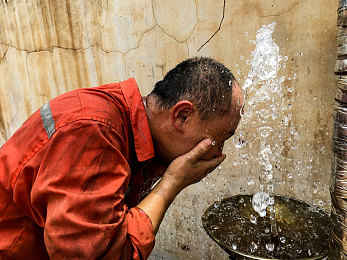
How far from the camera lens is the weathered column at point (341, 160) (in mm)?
1377

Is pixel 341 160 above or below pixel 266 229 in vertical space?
above

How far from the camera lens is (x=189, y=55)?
2.64 meters

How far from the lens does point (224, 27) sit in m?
2.41

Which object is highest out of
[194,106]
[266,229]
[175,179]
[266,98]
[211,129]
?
[194,106]

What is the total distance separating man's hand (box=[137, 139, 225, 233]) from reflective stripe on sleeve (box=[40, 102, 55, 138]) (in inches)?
20.7

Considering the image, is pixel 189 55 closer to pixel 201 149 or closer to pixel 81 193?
pixel 201 149

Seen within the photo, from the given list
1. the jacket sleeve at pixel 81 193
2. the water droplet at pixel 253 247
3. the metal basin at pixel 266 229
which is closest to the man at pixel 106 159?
the jacket sleeve at pixel 81 193

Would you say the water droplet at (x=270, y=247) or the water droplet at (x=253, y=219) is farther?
the water droplet at (x=253, y=219)

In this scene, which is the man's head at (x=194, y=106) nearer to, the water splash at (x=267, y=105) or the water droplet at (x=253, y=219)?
the water droplet at (x=253, y=219)

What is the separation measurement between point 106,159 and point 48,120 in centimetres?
30

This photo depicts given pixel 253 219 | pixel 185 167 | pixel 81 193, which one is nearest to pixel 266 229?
pixel 253 219

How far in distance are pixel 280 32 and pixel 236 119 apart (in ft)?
3.60

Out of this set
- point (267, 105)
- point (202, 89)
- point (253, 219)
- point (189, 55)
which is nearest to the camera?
point (202, 89)

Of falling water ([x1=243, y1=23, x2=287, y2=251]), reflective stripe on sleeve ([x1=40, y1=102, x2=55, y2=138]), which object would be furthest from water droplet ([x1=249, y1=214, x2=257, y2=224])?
reflective stripe on sleeve ([x1=40, y1=102, x2=55, y2=138])
